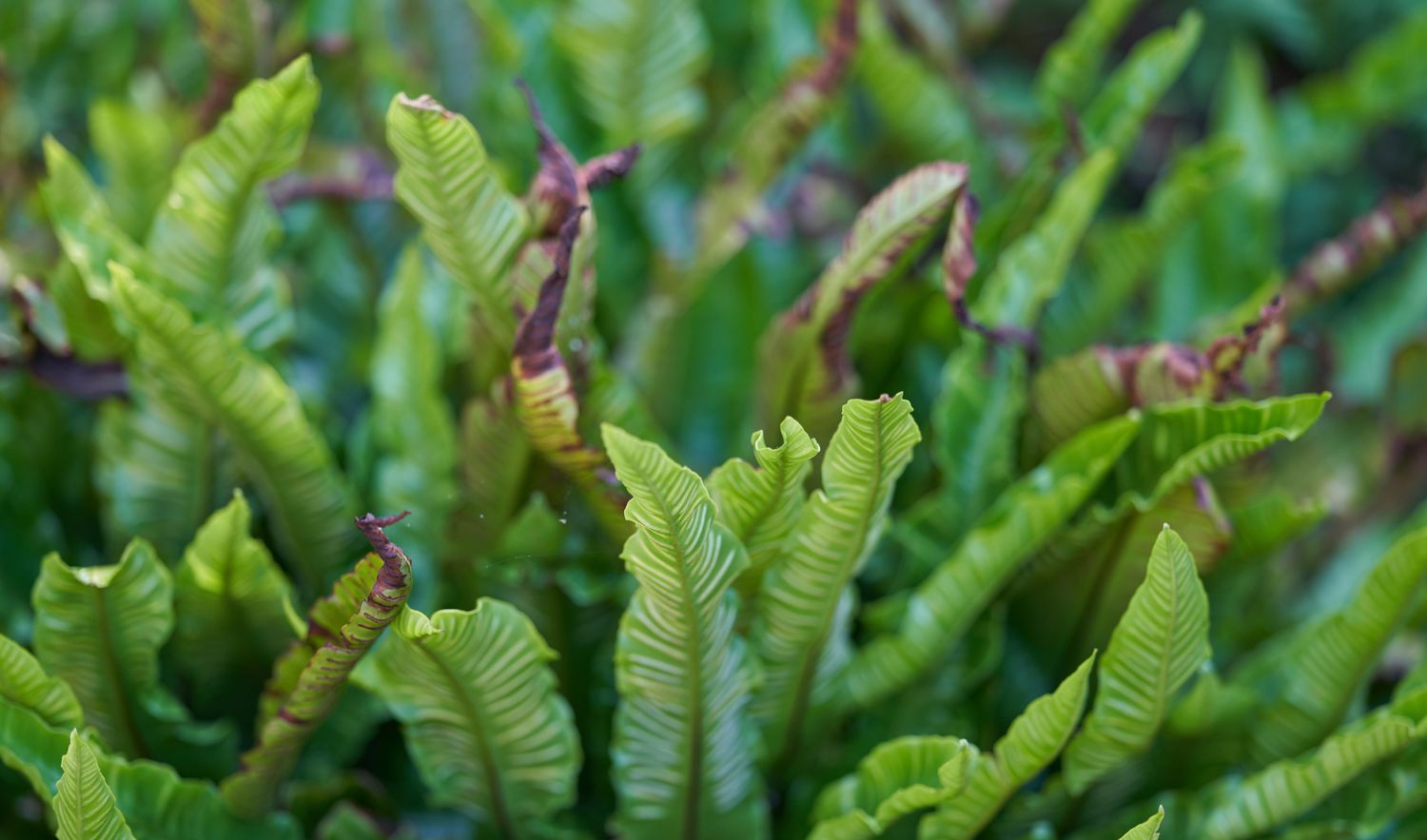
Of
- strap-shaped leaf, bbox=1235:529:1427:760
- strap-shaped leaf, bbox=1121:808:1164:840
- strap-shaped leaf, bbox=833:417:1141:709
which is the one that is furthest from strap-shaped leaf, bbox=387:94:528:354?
strap-shaped leaf, bbox=1235:529:1427:760

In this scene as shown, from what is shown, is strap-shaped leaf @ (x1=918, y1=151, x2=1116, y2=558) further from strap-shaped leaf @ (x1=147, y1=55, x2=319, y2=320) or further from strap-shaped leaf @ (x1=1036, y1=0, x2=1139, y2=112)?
strap-shaped leaf @ (x1=147, y1=55, x2=319, y2=320)

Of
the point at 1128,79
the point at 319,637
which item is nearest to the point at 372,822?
the point at 319,637

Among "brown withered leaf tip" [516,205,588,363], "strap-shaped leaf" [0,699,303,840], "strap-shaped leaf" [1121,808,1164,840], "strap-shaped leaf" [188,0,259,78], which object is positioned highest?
"strap-shaped leaf" [188,0,259,78]

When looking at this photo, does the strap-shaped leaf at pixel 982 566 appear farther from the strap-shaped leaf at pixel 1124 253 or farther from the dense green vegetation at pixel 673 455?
the strap-shaped leaf at pixel 1124 253

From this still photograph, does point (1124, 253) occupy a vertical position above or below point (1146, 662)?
above

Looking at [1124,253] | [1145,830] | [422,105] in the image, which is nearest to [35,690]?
[422,105]

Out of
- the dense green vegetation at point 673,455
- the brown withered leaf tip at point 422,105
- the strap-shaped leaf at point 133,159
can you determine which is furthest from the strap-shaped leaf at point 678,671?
the strap-shaped leaf at point 133,159

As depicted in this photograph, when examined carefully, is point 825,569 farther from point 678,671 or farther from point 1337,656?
point 1337,656
